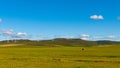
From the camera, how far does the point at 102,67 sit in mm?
39125

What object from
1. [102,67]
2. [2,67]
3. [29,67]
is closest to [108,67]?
[102,67]

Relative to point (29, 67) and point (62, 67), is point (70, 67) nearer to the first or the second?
point (62, 67)

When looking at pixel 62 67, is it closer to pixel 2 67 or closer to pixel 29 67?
pixel 29 67

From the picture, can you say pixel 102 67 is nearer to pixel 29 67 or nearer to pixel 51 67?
pixel 51 67

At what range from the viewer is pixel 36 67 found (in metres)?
38.9

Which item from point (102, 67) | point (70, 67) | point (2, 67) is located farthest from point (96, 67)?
point (2, 67)

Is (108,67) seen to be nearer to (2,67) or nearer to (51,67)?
(51,67)

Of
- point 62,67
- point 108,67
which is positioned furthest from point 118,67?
point 62,67

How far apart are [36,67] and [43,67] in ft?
3.01

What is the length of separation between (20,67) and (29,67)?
49.1 inches

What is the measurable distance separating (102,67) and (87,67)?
2133 millimetres

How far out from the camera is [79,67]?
38531mm

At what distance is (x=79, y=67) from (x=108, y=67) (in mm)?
3933

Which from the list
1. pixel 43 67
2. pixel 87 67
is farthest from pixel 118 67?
pixel 43 67
